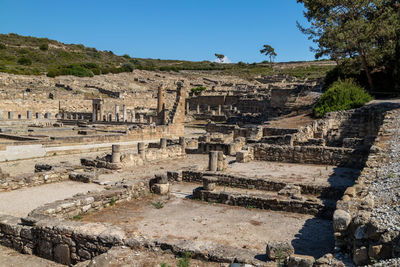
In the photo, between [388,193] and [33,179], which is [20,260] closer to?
[33,179]

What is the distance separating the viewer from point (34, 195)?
34.6 feet

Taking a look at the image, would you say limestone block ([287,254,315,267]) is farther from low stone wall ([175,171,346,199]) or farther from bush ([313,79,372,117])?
bush ([313,79,372,117])

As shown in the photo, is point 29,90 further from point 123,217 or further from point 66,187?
point 123,217

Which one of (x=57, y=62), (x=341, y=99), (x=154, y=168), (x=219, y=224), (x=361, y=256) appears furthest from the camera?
(x=57, y=62)

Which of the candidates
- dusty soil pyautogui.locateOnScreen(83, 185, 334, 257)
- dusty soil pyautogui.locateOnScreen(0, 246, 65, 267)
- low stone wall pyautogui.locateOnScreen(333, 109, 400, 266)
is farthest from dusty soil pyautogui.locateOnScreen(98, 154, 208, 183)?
low stone wall pyautogui.locateOnScreen(333, 109, 400, 266)

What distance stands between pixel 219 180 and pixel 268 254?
21.4 ft

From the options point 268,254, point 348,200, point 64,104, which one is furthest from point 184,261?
point 64,104

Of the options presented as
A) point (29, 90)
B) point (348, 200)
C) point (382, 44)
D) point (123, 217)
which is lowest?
point (123, 217)

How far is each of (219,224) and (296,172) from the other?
6.16m

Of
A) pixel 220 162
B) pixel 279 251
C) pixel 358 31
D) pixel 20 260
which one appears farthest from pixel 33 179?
pixel 358 31

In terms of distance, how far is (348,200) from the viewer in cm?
670

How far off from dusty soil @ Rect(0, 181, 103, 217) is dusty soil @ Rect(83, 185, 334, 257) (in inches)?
69.9

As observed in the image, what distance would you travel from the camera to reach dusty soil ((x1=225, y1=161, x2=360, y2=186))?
481 inches

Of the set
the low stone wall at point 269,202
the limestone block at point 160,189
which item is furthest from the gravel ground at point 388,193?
the limestone block at point 160,189
